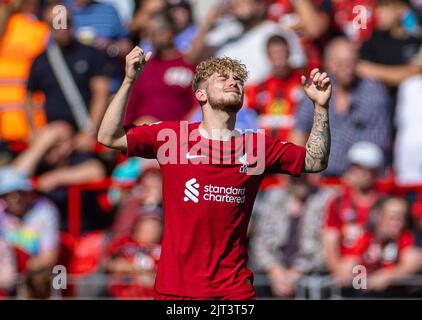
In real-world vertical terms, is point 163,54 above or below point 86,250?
above

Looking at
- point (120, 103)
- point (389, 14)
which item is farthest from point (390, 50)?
point (120, 103)

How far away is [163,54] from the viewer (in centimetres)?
1130

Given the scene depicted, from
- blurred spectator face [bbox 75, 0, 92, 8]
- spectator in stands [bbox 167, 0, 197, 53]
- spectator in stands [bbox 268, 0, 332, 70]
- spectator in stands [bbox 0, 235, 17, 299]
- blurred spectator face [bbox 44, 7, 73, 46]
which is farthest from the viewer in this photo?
blurred spectator face [bbox 75, 0, 92, 8]

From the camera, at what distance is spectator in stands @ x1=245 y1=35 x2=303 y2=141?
35.1ft

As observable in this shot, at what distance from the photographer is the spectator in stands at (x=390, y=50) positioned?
10836 mm

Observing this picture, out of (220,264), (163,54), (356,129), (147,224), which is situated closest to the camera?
(220,264)

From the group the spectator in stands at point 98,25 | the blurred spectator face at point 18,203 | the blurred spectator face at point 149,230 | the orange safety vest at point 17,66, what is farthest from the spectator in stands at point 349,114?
the orange safety vest at point 17,66

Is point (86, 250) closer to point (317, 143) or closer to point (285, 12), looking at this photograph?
point (285, 12)

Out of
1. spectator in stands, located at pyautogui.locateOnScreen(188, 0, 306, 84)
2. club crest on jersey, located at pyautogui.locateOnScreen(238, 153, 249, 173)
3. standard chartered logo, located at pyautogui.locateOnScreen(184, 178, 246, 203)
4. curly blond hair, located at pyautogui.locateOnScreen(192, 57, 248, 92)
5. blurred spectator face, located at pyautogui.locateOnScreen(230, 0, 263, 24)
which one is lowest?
standard chartered logo, located at pyautogui.locateOnScreen(184, 178, 246, 203)

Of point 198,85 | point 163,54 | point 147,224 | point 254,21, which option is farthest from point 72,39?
point 198,85

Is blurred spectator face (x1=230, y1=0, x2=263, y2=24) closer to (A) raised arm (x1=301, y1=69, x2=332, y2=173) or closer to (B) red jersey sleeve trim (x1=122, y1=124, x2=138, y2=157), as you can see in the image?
(A) raised arm (x1=301, y1=69, x2=332, y2=173)

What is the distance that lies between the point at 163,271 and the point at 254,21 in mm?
5865

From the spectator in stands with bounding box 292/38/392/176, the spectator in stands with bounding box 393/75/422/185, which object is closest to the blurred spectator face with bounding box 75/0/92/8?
the spectator in stands with bounding box 292/38/392/176

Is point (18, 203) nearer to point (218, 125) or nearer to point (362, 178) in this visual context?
point (362, 178)
